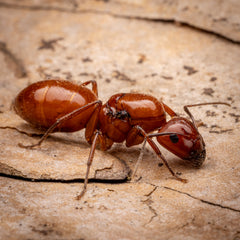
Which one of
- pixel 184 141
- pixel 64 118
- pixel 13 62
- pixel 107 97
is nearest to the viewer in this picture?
pixel 184 141

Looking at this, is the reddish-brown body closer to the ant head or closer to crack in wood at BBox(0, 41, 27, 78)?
the ant head

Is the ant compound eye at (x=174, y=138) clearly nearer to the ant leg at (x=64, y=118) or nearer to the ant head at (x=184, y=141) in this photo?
the ant head at (x=184, y=141)

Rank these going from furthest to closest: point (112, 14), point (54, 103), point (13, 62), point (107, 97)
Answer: point (112, 14), point (13, 62), point (107, 97), point (54, 103)

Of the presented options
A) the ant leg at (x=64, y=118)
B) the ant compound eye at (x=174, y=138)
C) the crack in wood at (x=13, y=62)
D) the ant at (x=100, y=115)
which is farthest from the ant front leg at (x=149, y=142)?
the crack in wood at (x=13, y=62)

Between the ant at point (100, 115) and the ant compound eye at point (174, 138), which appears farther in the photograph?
the ant at point (100, 115)

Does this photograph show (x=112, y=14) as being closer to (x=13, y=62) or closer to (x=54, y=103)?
(x=13, y=62)

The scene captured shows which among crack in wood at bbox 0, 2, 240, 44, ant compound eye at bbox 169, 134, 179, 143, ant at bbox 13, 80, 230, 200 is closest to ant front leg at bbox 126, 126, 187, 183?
ant at bbox 13, 80, 230, 200

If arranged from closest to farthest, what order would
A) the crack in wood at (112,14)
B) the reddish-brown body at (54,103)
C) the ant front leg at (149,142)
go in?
the ant front leg at (149,142)
the reddish-brown body at (54,103)
the crack in wood at (112,14)

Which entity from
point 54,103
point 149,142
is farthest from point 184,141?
point 54,103

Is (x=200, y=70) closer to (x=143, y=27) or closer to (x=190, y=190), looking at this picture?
(x=143, y=27)
